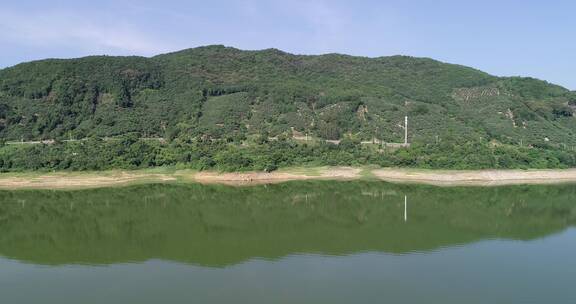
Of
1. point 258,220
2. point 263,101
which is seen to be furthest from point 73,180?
point 263,101

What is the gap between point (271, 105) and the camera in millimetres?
73438

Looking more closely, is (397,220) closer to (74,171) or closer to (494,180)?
(494,180)

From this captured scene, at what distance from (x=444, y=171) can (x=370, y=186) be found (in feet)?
30.1

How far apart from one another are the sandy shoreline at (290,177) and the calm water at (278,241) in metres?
4.03

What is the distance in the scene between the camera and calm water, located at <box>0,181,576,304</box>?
17312mm

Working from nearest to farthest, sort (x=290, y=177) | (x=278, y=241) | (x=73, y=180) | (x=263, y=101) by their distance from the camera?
1. (x=278, y=241)
2. (x=73, y=180)
3. (x=290, y=177)
4. (x=263, y=101)

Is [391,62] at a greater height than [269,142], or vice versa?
[391,62]

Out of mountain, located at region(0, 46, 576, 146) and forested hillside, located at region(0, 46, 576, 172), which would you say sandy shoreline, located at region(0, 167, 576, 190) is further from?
mountain, located at region(0, 46, 576, 146)

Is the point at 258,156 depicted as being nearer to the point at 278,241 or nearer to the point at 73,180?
the point at 73,180

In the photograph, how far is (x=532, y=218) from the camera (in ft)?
103

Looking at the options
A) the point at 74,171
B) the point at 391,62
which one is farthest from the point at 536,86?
the point at 74,171

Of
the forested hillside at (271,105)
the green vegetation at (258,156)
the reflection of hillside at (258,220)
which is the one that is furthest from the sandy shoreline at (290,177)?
the reflection of hillside at (258,220)

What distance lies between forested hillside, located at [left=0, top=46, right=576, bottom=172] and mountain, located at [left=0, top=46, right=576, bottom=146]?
19 centimetres

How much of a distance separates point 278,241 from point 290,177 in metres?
25.6
